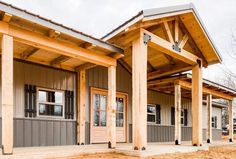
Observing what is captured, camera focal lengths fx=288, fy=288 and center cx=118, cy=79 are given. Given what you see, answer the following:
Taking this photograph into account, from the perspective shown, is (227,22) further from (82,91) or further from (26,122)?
(26,122)

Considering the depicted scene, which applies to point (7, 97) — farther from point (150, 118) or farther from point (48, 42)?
point (150, 118)

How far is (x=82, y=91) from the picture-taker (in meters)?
9.47

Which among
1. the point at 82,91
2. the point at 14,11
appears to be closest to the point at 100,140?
the point at 82,91

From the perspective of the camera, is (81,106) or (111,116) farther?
(81,106)

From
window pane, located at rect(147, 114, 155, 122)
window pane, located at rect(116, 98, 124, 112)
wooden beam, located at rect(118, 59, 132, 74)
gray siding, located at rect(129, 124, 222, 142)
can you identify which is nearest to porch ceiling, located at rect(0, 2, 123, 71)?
wooden beam, located at rect(118, 59, 132, 74)

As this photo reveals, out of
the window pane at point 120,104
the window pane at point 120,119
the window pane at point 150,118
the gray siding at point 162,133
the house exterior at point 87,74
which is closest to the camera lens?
the house exterior at point 87,74

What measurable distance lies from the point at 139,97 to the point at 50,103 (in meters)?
2.98

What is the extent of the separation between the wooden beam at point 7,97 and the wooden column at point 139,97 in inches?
124

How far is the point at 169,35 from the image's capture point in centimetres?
865

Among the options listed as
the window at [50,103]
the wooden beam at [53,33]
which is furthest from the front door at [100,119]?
the wooden beam at [53,33]

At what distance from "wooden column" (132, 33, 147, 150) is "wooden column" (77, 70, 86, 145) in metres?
2.39

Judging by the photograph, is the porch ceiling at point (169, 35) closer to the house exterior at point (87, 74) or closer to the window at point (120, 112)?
the house exterior at point (87, 74)

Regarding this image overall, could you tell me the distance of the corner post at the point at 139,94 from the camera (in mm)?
7355

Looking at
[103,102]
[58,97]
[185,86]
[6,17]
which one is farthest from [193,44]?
[6,17]
